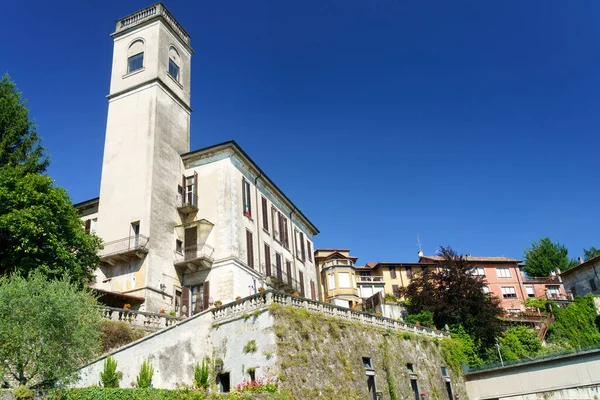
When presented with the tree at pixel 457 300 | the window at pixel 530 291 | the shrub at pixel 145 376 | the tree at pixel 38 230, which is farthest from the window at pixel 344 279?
the shrub at pixel 145 376

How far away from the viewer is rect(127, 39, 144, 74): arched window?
129 ft

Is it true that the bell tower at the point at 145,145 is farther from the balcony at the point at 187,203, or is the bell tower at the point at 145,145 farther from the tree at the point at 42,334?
the tree at the point at 42,334

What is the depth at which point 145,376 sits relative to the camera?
20.3 metres

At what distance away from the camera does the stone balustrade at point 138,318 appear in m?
23.5

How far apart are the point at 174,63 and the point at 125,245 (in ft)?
52.8

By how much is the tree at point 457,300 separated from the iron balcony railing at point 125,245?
67.1 feet

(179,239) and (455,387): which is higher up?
(179,239)

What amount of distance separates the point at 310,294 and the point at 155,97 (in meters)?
21.8

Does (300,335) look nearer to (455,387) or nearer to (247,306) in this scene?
(247,306)

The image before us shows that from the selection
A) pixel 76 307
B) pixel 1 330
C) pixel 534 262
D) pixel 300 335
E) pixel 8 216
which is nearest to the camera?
pixel 1 330

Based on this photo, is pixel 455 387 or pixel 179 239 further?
pixel 179 239

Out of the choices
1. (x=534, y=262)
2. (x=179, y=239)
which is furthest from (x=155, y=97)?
(x=534, y=262)

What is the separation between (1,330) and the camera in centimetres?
1598

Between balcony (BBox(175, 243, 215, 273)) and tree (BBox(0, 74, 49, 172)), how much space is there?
990cm
